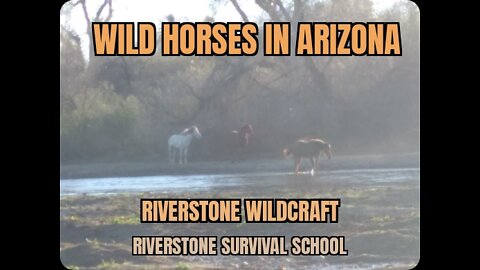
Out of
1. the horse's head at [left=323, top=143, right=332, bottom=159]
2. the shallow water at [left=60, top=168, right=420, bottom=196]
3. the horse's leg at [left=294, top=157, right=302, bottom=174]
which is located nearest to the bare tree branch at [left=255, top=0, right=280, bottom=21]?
the horse's head at [left=323, top=143, right=332, bottom=159]

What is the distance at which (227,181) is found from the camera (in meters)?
14.5

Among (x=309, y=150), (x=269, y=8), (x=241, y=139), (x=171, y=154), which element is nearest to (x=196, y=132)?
(x=171, y=154)

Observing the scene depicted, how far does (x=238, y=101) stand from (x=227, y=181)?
10.1 ft

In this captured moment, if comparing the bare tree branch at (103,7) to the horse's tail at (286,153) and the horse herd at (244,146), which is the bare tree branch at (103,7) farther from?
the horse's tail at (286,153)

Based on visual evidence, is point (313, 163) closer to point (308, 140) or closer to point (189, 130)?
point (308, 140)

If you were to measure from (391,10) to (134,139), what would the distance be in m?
7.29

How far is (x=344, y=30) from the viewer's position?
368 inches

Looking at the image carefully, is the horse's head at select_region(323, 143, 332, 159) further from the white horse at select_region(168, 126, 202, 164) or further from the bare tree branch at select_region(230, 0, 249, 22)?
the white horse at select_region(168, 126, 202, 164)

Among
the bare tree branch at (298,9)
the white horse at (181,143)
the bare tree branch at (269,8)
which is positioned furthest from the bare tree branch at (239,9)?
the white horse at (181,143)

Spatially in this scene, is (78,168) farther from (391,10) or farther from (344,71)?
(391,10)

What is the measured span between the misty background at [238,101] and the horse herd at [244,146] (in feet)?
0.64

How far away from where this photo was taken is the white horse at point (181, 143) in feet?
55.6
